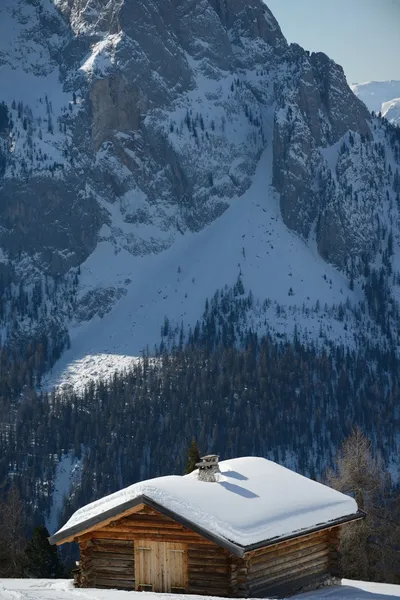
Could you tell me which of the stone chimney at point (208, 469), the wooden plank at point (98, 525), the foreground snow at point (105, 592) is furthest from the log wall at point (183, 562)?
the stone chimney at point (208, 469)

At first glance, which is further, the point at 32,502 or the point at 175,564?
the point at 32,502

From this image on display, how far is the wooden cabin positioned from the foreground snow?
4.47 feet

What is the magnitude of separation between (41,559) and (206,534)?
2806cm

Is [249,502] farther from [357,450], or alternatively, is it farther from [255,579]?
[357,450]

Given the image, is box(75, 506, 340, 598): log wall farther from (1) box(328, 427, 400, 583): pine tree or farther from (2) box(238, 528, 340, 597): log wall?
(1) box(328, 427, 400, 583): pine tree

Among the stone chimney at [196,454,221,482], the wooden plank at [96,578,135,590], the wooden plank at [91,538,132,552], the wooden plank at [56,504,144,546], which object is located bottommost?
the wooden plank at [96,578,135,590]

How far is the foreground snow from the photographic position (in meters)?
32.9

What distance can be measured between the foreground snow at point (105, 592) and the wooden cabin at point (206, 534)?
1.36 m

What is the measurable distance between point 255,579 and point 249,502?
269cm

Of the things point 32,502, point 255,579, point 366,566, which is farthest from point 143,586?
point 32,502

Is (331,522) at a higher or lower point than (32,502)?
higher

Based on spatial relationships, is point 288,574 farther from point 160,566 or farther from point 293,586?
point 160,566

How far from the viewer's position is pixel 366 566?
60.2m

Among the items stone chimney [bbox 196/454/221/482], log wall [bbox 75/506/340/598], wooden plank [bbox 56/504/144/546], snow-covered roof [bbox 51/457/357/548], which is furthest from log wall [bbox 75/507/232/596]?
stone chimney [bbox 196/454/221/482]
